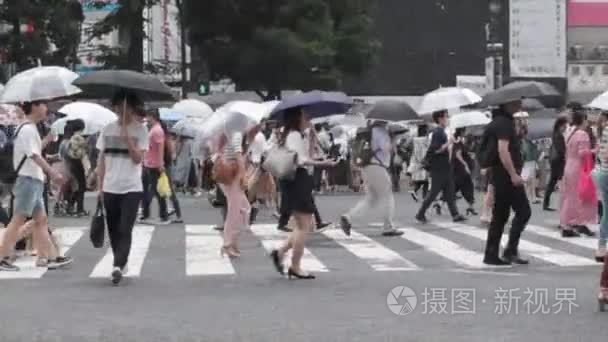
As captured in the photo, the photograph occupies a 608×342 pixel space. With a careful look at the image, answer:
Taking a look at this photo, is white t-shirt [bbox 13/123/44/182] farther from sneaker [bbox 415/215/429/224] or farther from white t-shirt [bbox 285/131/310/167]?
sneaker [bbox 415/215/429/224]

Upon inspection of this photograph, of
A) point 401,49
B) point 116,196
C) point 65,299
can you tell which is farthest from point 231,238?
point 401,49

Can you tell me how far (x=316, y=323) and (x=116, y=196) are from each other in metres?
3.17

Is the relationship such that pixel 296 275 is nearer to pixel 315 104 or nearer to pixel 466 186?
pixel 315 104

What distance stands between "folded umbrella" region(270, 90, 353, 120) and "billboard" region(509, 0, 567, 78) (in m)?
43.2

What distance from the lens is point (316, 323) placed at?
9.34 meters

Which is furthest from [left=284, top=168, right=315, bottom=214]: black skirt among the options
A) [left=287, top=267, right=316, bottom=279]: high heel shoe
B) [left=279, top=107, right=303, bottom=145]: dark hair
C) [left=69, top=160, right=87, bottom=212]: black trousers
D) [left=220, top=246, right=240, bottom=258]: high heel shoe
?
[left=69, top=160, right=87, bottom=212]: black trousers

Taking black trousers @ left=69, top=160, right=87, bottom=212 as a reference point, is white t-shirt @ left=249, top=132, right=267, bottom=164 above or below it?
above

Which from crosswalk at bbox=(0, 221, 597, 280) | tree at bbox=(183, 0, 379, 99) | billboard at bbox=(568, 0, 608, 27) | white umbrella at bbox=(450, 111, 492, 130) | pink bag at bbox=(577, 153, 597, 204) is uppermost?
billboard at bbox=(568, 0, 608, 27)

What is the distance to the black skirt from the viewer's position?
12016mm

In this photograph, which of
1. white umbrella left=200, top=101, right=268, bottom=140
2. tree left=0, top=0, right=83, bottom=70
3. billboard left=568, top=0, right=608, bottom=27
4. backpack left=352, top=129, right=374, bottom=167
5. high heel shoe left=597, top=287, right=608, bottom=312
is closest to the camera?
high heel shoe left=597, top=287, right=608, bottom=312

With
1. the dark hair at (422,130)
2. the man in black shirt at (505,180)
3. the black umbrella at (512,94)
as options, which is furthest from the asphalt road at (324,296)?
the dark hair at (422,130)

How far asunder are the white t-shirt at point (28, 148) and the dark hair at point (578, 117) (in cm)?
697

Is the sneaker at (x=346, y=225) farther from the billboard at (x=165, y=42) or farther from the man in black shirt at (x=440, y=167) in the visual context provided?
the billboard at (x=165, y=42)

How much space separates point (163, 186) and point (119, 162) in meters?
7.38
